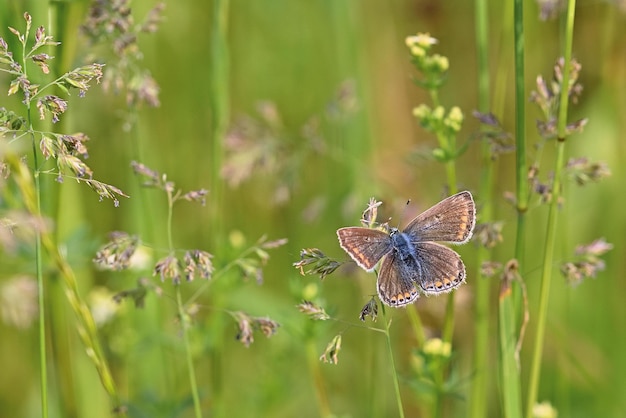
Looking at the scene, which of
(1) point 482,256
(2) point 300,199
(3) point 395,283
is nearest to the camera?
(3) point 395,283

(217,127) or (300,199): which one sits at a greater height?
(217,127)

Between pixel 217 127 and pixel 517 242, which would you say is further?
pixel 217 127

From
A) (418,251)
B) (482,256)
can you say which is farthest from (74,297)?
(482,256)

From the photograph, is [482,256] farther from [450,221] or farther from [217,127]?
[217,127]

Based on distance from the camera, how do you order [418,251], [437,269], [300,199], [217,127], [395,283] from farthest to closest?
[300,199] → [217,127] → [418,251] → [437,269] → [395,283]

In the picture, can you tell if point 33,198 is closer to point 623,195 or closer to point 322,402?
point 322,402

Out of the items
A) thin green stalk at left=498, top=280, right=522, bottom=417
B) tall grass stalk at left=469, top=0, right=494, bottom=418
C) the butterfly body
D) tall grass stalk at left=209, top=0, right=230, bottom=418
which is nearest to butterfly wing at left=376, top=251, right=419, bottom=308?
the butterfly body

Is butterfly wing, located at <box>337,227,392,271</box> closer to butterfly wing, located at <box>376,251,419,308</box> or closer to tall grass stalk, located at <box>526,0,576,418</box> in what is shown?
butterfly wing, located at <box>376,251,419,308</box>

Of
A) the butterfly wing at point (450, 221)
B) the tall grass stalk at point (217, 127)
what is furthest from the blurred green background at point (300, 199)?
the butterfly wing at point (450, 221)
